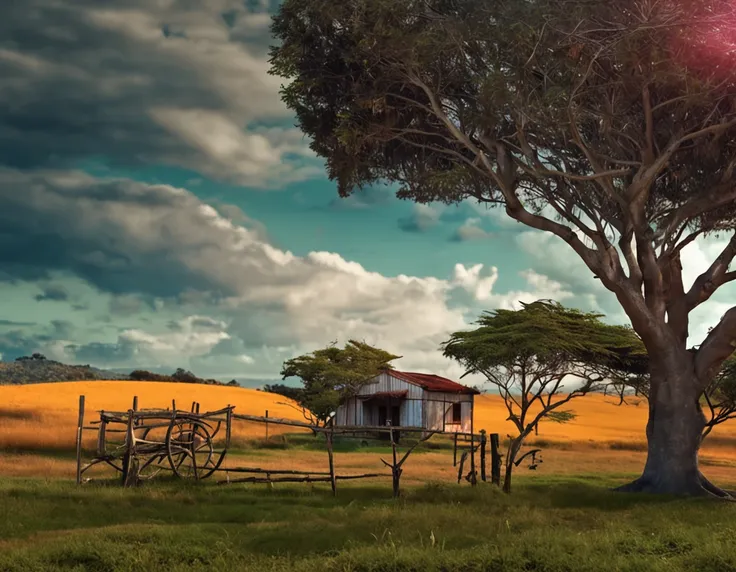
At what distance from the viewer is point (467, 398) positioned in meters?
58.2

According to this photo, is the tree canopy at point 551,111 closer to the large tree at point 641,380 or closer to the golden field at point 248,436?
the large tree at point 641,380

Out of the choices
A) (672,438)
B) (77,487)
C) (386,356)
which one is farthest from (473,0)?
(386,356)

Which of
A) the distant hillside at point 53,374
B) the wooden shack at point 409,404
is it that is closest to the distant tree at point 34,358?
the distant hillside at point 53,374

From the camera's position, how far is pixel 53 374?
12312 cm

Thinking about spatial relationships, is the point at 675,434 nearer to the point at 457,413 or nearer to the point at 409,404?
the point at 409,404

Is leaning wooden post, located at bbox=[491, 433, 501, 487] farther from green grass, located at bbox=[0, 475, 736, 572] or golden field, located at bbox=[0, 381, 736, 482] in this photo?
golden field, located at bbox=[0, 381, 736, 482]

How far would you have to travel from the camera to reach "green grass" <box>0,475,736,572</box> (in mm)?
12688

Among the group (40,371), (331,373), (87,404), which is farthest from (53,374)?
(331,373)

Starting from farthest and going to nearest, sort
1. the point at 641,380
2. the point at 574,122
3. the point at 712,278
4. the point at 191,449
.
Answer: the point at 641,380 → the point at 712,278 → the point at 191,449 → the point at 574,122

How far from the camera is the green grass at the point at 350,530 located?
12688 millimetres

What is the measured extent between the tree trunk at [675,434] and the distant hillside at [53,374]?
9344 cm

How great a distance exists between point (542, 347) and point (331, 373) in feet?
80.5

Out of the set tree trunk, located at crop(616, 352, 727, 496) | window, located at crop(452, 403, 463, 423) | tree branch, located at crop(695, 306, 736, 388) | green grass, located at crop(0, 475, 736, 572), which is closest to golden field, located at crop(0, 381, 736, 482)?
window, located at crop(452, 403, 463, 423)

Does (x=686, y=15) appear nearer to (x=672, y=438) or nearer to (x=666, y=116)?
(x=666, y=116)
